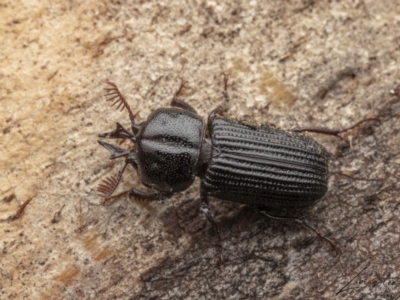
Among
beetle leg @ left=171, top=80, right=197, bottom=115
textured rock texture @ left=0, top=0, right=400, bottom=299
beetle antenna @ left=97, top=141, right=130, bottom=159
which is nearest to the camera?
textured rock texture @ left=0, top=0, right=400, bottom=299

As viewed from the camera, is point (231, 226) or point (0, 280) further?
point (231, 226)

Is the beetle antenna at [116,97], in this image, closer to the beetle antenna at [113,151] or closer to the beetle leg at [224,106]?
the beetle antenna at [113,151]

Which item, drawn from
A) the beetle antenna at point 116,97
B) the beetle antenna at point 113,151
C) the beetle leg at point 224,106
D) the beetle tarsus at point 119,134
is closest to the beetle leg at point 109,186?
the beetle antenna at point 113,151

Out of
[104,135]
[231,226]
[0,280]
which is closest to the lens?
[0,280]

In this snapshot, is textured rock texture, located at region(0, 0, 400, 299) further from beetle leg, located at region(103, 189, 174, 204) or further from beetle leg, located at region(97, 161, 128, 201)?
beetle leg, located at region(97, 161, 128, 201)

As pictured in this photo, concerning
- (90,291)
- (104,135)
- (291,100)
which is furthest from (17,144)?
(291,100)

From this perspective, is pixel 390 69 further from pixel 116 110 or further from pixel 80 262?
pixel 80 262

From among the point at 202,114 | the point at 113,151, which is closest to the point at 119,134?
the point at 113,151

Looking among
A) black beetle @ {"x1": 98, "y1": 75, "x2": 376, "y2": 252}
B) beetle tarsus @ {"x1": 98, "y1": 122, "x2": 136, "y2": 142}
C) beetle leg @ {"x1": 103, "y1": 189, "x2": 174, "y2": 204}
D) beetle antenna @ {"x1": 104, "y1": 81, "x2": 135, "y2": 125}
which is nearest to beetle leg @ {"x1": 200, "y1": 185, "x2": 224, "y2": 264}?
black beetle @ {"x1": 98, "y1": 75, "x2": 376, "y2": 252}
